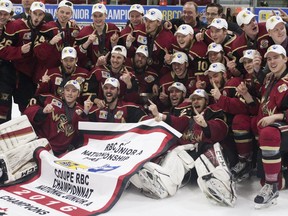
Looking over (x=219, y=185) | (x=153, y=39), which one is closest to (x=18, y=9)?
(x=153, y=39)

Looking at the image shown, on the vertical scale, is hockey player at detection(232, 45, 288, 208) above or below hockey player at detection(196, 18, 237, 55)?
below

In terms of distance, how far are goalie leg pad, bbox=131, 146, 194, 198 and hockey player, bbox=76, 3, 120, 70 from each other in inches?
59.1

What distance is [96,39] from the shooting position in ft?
14.9

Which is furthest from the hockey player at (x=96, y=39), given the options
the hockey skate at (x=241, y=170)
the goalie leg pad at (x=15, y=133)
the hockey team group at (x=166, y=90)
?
the hockey skate at (x=241, y=170)

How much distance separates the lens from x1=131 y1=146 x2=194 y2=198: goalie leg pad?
3264mm

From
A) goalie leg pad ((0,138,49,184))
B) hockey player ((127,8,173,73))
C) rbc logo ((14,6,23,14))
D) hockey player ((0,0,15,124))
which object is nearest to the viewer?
goalie leg pad ((0,138,49,184))

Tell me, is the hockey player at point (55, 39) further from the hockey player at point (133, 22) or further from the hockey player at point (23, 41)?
the hockey player at point (133, 22)

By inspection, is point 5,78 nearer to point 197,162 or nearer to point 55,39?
point 55,39

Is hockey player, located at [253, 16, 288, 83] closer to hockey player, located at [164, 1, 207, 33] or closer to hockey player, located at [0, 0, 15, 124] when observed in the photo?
hockey player, located at [164, 1, 207, 33]

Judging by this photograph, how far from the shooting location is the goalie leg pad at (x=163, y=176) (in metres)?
3.26

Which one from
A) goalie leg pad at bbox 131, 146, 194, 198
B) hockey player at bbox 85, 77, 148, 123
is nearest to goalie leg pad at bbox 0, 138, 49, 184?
hockey player at bbox 85, 77, 148, 123

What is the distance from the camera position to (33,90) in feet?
15.5

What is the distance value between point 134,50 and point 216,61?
2.87ft

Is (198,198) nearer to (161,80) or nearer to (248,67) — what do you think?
(248,67)
